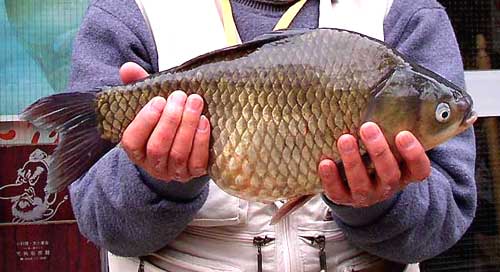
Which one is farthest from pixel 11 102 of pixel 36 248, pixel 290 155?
pixel 290 155

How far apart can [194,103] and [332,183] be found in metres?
0.21

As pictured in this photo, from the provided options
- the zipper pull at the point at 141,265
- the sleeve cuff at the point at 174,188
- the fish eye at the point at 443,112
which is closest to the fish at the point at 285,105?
the fish eye at the point at 443,112

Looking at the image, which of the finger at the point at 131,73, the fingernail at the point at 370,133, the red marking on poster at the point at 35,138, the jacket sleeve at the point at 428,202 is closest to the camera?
the fingernail at the point at 370,133

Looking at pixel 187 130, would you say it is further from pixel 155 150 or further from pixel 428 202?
pixel 428 202

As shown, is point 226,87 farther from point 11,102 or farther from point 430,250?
point 11,102

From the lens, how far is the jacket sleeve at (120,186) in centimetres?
135

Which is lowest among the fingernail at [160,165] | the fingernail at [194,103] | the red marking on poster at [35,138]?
the red marking on poster at [35,138]

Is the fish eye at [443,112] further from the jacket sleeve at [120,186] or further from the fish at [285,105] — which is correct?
the jacket sleeve at [120,186]

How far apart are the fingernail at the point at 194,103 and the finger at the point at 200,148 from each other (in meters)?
0.02

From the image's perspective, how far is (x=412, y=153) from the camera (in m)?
1.15

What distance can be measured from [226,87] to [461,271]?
6.31 feet

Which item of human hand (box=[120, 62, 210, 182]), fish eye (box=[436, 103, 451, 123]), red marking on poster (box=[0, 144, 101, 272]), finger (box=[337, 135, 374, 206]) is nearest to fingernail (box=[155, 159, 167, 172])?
human hand (box=[120, 62, 210, 182])

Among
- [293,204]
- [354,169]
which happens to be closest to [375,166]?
[354,169]

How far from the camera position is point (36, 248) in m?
2.66
